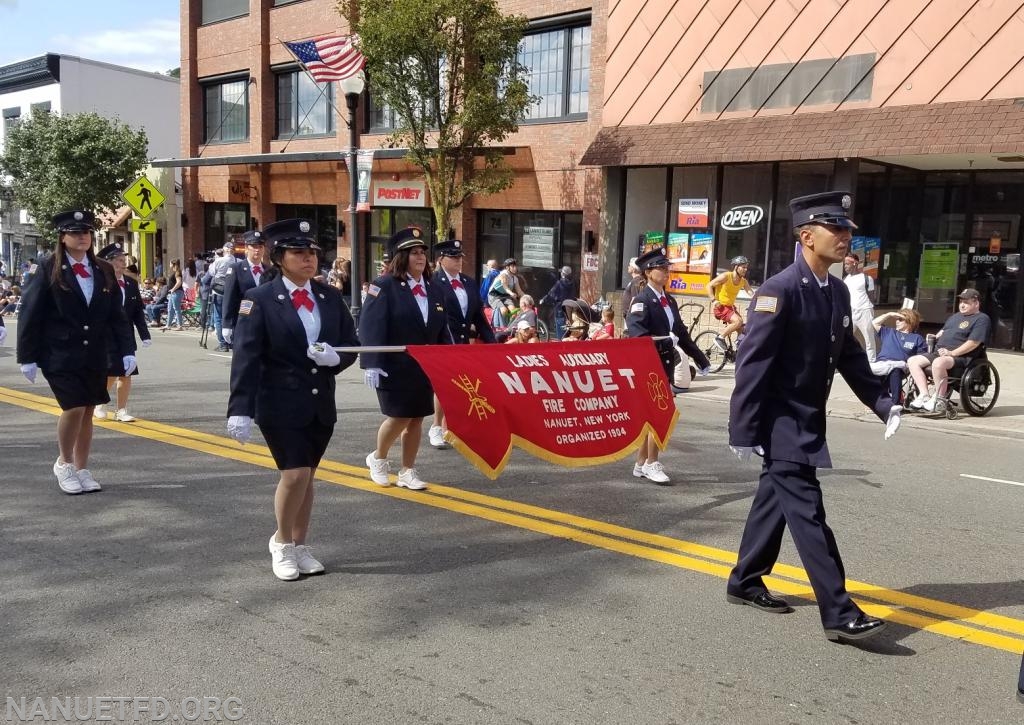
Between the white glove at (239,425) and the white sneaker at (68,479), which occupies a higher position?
the white glove at (239,425)

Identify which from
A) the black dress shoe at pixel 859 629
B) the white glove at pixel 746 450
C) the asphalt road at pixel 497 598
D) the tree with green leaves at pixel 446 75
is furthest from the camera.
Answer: the tree with green leaves at pixel 446 75

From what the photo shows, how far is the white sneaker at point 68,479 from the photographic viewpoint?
680 cm

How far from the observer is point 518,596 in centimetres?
498

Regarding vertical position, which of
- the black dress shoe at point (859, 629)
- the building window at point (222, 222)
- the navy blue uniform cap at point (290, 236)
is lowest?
the black dress shoe at point (859, 629)

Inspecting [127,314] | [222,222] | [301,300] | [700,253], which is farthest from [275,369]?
[222,222]

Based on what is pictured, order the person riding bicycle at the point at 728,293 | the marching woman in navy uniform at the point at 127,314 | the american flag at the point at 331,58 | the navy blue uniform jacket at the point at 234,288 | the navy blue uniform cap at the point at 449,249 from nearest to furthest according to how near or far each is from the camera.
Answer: the navy blue uniform cap at the point at 449,249, the marching woman in navy uniform at the point at 127,314, the navy blue uniform jacket at the point at 234,288, the person riding bicycle at the point at 728,293, the american flag at the point at 331,58

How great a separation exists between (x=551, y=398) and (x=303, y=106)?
23156 mm

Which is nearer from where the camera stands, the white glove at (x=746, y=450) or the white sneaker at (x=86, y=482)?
the white glove at (x=746, y=450)

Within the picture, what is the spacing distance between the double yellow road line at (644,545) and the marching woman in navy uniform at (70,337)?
1503 mm

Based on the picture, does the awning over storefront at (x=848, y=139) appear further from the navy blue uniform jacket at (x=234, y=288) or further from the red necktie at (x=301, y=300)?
the red necktie at (x=301, y=300)

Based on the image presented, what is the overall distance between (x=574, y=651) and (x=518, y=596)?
74cm

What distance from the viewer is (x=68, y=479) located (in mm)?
6840

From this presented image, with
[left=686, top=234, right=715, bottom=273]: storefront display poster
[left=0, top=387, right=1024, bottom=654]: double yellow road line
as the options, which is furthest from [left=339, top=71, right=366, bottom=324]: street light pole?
[left=0, top=387, right=1024, bottom=654]: double yellow road line

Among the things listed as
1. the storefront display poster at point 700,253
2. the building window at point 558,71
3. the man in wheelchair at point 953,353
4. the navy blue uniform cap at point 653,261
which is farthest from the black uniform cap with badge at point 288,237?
the building window at point 558,71
